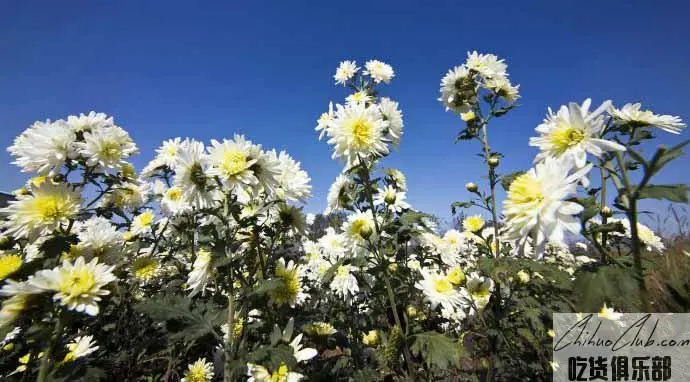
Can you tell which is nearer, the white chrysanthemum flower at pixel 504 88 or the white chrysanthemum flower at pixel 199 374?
the white chrysanthemum flower at pixel 199 374

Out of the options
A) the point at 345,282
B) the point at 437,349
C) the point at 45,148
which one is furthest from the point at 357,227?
the point at 45,148

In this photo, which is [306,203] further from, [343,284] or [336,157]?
[343,284]

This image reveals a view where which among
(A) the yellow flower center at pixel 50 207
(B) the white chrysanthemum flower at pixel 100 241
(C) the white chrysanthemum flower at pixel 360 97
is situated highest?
(C) the white chrysanthemum flower at pixel 360 97

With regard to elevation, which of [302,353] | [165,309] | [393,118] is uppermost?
[393,118]

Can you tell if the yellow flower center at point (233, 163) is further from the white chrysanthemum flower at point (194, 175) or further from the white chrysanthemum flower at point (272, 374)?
the white chrysanthemum flower at point (272, 374)

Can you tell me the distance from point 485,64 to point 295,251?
104 inches

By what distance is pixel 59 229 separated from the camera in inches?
78.1

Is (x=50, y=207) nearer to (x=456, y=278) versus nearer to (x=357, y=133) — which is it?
(x=357, y=133)

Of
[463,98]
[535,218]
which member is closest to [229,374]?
[535,218]

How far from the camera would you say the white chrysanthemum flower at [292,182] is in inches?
98.1

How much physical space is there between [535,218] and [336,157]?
1.68 m

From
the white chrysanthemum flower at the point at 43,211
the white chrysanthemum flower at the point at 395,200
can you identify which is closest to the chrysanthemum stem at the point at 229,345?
the white chrysanthemum flower at the point at 43,211

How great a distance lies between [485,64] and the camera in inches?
137

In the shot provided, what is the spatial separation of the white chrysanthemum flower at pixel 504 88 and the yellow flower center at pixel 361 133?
1.68 meters
